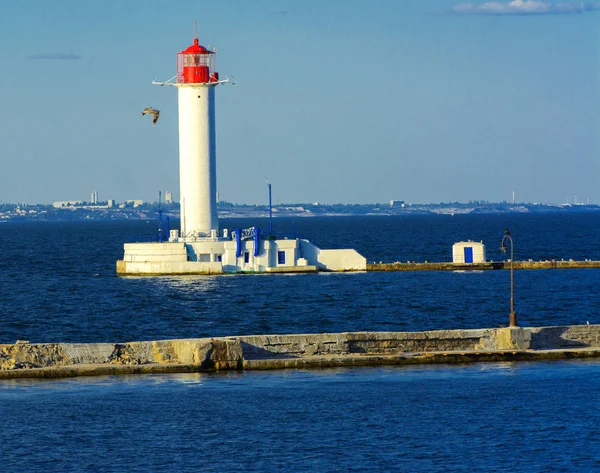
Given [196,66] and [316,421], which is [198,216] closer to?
[196,66]

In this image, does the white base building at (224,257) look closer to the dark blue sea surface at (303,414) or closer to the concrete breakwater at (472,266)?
the concrete breakwater at (472,266)

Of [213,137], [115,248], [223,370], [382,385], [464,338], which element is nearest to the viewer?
[382,385]

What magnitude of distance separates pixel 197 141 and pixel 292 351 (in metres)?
41.4

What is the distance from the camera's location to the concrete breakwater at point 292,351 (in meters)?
35.8

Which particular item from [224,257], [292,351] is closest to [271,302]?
[224,257]

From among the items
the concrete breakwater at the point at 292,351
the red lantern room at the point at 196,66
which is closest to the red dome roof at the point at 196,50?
the red lantern room at the point at 196,66

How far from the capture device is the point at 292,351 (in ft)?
124

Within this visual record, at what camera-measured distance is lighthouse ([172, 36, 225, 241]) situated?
77.5 metres

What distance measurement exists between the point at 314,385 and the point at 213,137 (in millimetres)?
45821

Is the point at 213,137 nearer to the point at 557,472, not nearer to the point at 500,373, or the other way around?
the point at 500,373

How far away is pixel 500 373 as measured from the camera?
3559 cm

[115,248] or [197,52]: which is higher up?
[197,52]

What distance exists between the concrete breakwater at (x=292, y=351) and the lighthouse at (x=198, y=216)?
39.3 meters

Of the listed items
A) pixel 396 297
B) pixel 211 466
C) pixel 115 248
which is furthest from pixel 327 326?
pixel 115 248
